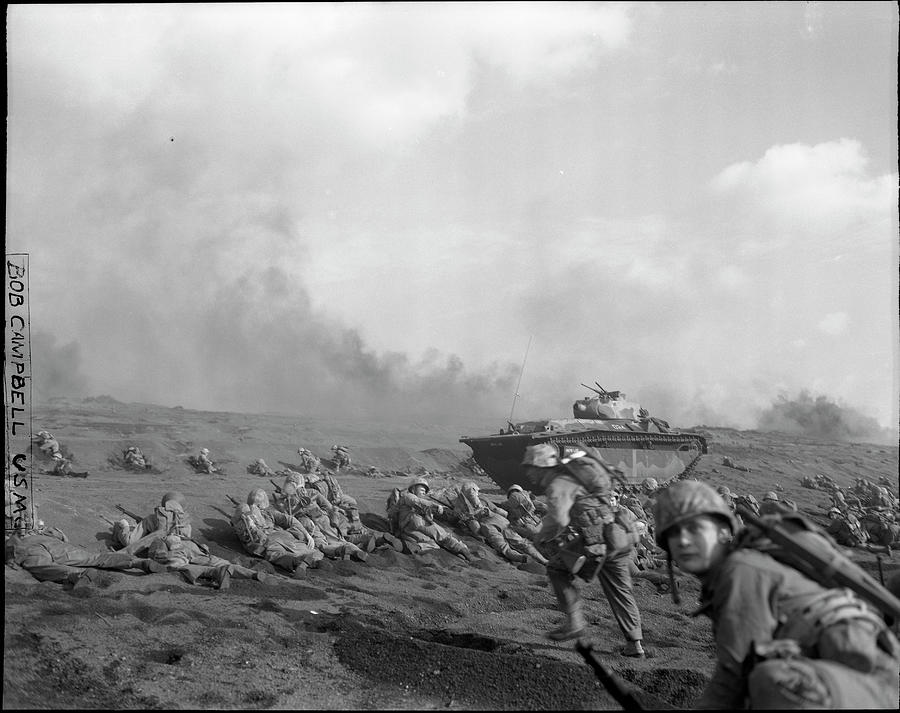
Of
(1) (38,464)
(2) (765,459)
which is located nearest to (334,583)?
(1) (38,464)

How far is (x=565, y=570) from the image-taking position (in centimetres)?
641

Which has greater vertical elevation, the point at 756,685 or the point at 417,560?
the point at 756,685

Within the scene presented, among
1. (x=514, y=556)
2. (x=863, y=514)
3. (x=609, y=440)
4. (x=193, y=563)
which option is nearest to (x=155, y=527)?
(x=193, y=563)

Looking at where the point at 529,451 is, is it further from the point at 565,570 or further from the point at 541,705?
the point at 541,705

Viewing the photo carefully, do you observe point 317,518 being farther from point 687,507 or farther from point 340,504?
point 687,507

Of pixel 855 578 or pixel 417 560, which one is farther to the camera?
pixel 417 560

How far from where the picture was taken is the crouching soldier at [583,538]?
248 inches

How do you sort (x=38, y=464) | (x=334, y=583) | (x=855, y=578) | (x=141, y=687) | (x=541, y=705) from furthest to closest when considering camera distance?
(x=38, y=464)
(x=334, y=583)
(x=141, y=687)
(x=541, y=705)
(x=855, y=578)

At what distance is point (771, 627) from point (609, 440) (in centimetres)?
1366

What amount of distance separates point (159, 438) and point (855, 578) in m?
18.1

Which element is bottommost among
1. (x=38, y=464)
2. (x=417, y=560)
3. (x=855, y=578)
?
(x=417, y=560)

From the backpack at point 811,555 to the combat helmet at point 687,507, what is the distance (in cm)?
15

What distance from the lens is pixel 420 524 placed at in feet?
39.0

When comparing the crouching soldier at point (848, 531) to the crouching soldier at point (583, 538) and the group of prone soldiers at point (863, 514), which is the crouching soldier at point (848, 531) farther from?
the crouching soldier at point (583, 538)
